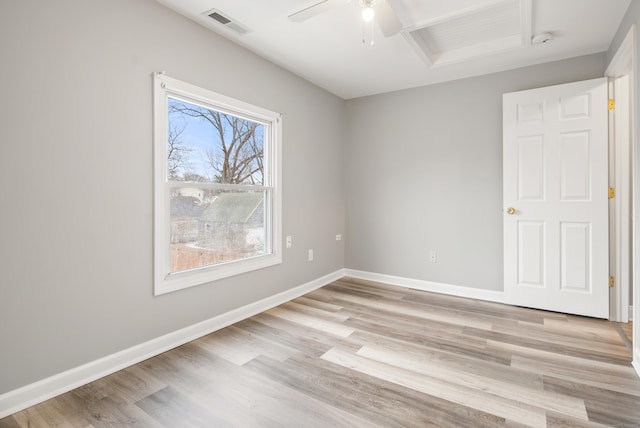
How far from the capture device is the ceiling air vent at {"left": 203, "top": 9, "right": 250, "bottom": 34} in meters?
2.38

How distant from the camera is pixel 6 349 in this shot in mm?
1617

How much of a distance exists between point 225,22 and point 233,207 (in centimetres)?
153

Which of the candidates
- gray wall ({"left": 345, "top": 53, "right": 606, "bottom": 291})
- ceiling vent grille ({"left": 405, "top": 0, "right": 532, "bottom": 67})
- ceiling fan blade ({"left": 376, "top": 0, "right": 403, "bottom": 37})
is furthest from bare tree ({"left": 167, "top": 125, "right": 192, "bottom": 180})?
gray wall ({"left": 345, "top": 53, "right": 606, "bottom": 291})

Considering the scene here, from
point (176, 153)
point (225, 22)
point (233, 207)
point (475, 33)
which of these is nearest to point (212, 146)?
point (176, 153)

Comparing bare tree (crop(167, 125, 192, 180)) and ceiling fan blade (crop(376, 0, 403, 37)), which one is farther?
bare tree (crop(167, 125, 192, 180))

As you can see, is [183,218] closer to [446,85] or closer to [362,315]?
[362,315]

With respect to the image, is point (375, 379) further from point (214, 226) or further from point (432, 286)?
point (432, 286)

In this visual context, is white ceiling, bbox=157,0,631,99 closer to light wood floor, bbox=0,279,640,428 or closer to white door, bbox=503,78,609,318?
white door, bbox=503,78,609,318

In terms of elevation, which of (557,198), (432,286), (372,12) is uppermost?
(372,12)

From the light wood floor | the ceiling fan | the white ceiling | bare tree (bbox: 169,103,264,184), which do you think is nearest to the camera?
the light wood floor

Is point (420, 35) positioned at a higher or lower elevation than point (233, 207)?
higher

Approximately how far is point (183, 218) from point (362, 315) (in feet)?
6.09

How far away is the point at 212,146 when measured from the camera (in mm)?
2742

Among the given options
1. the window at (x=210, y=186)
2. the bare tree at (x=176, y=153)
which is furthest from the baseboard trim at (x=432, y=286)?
the bare tree at (x=176, y=153)
